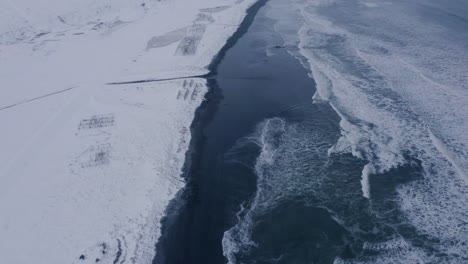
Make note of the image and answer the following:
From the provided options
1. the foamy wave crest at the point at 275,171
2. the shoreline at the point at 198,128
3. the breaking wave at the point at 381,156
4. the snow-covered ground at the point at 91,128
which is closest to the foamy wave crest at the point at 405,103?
the breaking wave at the point at 381,156

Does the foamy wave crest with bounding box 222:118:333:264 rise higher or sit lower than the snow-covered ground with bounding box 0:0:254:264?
lower

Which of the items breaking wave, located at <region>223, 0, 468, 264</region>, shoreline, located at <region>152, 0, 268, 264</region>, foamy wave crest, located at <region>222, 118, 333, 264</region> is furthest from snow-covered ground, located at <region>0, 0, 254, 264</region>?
breaking wave, located at <region>223, 0, 468, 264</region>

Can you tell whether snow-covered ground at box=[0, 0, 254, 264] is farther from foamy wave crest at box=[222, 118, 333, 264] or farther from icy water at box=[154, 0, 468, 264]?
foamy wave crest at box=[222, 118, 333, 264]

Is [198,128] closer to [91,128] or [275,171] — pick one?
[275,171]

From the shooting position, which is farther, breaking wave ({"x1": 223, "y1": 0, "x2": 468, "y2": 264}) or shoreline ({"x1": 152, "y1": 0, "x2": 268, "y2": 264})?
shoreline ({"x1": 152, "y1": 0, "x2": 268, "y2": 264})

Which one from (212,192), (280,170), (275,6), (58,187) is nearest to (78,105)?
(58,187)

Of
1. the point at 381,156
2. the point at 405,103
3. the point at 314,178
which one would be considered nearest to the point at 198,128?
the point at 314,178
